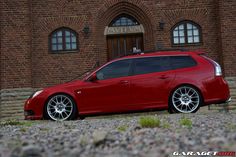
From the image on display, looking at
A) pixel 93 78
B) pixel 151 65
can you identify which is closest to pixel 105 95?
pixel 93 78

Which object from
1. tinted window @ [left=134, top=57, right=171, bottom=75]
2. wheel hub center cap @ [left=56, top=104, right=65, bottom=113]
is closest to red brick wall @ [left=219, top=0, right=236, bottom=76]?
tinted window @ [left=134, top=57, right=171, bottom=75]

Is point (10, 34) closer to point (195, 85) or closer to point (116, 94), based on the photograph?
point (116, 94)

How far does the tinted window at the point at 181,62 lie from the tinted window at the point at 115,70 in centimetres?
106

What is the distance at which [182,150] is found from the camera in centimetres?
321

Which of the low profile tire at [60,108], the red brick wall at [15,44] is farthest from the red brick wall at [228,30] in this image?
the low profile tire at [60,108]

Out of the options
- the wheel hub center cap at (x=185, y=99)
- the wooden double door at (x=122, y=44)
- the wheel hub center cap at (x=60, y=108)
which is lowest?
the wheel hub center cap at (x=60, y=108)

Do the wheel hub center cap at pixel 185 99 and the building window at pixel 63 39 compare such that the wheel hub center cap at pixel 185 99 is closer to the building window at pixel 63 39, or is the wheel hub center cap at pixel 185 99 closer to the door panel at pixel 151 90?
the door panel at pixel 151 90

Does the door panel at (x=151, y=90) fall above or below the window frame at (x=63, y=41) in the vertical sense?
below

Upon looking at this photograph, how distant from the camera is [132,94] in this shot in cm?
862

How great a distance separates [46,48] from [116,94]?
6.96m

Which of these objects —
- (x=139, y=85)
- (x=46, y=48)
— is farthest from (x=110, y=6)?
(x=139, y=85)

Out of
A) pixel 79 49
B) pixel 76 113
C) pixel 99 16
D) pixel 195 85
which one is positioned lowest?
pixel 76 113

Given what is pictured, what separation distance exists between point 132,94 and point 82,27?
692cm

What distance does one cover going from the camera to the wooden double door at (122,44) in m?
15.4
